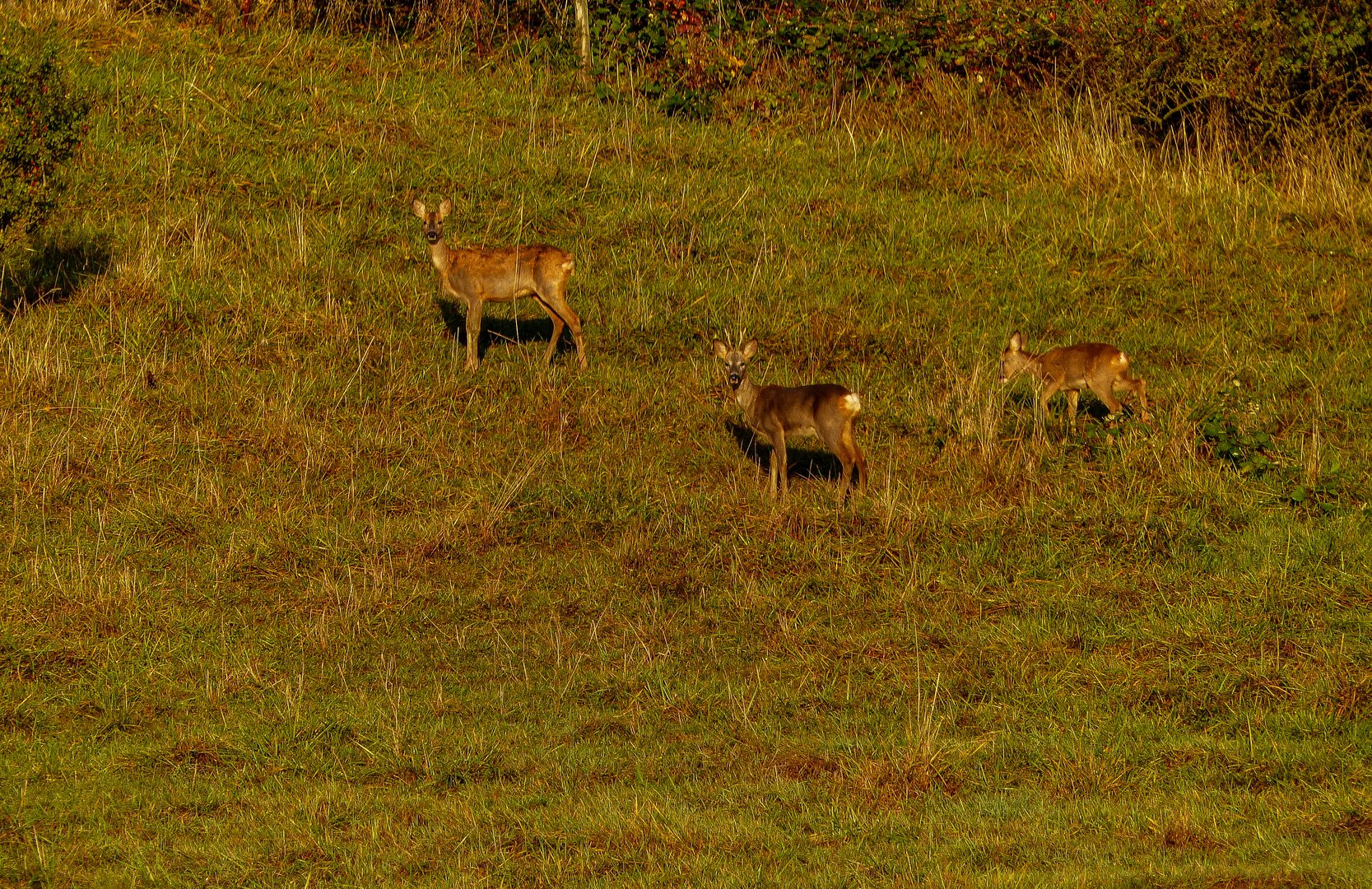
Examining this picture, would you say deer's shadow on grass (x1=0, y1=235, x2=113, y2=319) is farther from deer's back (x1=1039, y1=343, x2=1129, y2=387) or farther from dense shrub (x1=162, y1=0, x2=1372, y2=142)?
deer's back (x1=1039, y1=343, x2=1129, y2=387)

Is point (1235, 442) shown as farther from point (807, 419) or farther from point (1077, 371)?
point (807, 419)

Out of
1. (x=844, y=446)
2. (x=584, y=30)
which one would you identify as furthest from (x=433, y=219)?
(x=584, y=30)

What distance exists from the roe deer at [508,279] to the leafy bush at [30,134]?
9.13 feet

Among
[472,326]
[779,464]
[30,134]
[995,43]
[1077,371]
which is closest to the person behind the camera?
[779,464]

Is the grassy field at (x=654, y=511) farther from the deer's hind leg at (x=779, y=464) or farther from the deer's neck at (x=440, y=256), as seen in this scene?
the deer's neck at (x=440, y=256)

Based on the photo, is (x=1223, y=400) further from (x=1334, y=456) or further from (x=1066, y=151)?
(x=1066, y=151)

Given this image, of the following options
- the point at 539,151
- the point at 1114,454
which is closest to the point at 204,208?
the point at 539,151

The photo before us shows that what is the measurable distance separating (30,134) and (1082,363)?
792cm

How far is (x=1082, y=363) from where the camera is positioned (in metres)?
12.6

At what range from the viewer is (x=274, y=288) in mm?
13617

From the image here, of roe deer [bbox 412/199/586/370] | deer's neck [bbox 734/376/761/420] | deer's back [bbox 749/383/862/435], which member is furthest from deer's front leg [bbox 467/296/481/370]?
deer's back [bbox 749/383/862/435]

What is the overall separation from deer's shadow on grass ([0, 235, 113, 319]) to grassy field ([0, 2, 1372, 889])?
0.21ft

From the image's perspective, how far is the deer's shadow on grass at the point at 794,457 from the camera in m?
12.1

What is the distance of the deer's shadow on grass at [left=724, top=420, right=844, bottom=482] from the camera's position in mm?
12125
